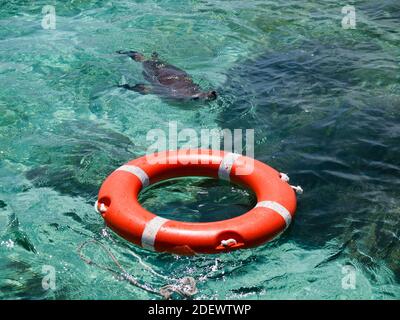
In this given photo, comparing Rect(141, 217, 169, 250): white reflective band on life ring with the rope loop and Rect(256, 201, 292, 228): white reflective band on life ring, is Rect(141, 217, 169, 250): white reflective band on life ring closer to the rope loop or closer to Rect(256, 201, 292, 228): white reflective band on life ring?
the rope loop

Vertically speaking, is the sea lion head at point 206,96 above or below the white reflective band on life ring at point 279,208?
below

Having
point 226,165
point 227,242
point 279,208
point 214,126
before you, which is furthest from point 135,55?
point 227,242

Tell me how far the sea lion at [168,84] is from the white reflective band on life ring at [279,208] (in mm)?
2582

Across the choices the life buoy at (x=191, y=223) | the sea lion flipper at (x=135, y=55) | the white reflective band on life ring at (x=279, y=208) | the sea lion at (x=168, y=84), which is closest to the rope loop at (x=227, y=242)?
the life buoy at (x=191, y=223)

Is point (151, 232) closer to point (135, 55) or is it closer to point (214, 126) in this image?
point (214, 126)

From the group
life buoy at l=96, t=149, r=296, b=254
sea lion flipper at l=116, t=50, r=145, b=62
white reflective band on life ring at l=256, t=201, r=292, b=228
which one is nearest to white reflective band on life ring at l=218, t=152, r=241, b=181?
life buoy at l=96, t=149, r=296, b=254

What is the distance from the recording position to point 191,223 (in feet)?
13.6

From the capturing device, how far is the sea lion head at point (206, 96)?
6.64m

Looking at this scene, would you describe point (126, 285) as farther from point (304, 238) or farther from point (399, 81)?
point (399, 81)

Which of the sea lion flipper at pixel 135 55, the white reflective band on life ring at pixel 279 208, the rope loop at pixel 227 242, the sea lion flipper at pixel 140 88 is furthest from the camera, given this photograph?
the sea lion flipper at pixel 135 55

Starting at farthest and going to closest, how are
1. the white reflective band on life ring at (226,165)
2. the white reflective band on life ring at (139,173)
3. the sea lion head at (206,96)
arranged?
the sea lion head at (206,96) < the white reflective band on life ring at (226,165) < the white reflective band on life ring at (139,173)

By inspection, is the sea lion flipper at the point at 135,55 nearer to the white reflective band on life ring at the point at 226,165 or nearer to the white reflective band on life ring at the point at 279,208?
the white reflective band on life ring at the point at 226,165

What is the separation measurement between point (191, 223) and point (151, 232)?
12.9 inches

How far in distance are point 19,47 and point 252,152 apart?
4.91 m
